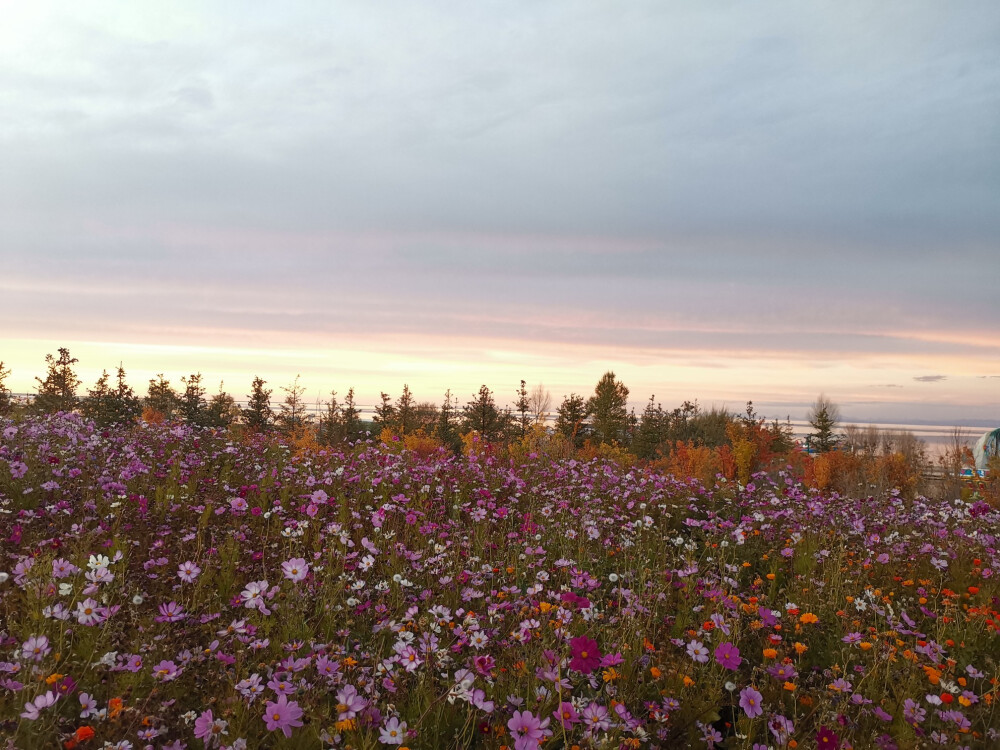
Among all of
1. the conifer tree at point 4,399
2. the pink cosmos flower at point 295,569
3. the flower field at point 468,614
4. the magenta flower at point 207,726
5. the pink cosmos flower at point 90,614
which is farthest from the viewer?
the conifer tree at point 4,399

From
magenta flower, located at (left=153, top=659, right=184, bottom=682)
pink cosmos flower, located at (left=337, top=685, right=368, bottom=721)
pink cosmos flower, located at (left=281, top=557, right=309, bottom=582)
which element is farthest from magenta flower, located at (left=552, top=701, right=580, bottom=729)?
pink cosmos flower, located at (left=281, top=557, right=309, bottom=582)

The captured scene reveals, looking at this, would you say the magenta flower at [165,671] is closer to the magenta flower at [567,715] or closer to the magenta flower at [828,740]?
the magenta flower at [567,715]

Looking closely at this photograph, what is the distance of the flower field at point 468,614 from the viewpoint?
2.65 metres

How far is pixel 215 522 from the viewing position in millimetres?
6180

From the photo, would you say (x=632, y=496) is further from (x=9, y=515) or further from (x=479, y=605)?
(x=9, y=515)

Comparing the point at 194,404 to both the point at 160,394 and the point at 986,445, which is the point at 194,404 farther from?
the point at 986,445

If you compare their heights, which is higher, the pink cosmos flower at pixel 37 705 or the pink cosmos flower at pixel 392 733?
the pink cosmos flower at pixel 37 705

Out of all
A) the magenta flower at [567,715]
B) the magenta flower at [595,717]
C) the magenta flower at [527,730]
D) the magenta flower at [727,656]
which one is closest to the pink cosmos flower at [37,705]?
the magenta flower at [527,730]

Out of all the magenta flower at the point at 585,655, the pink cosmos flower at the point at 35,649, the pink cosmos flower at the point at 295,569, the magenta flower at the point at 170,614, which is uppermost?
the magenta flower at the point at 585,655

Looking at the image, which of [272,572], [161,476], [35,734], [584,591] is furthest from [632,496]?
[35,734]

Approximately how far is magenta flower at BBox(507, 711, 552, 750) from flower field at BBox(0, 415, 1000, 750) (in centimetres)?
2

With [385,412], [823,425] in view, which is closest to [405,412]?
[385,412]

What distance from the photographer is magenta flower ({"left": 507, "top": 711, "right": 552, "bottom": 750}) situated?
221 cm

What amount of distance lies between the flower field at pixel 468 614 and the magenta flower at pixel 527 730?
2 centimetres
